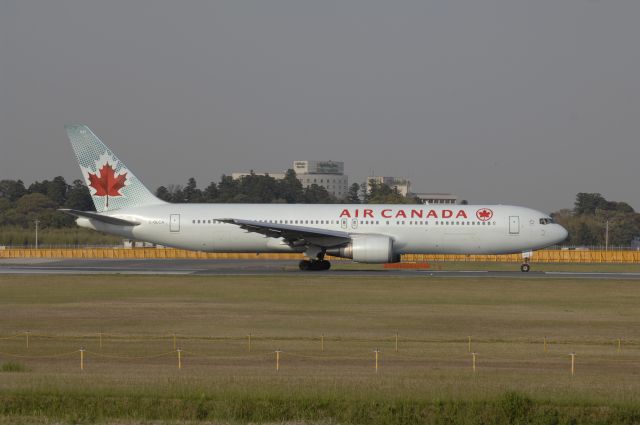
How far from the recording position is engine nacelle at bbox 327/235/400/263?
1984 inches

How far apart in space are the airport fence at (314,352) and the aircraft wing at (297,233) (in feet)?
80.1

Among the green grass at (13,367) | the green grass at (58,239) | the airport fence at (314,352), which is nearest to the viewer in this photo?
the green grass at (13,367)

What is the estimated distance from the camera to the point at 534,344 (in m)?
25.4

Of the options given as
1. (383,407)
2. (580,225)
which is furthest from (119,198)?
(580,225)

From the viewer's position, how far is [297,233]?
168ft

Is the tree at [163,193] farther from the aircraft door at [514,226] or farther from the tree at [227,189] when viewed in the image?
the aircraft door at [514,226]

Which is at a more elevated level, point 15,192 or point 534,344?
point 15,192

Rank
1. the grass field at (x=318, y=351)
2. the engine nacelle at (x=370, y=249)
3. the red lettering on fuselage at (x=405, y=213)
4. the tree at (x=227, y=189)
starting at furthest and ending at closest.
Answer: the tree at (x=227, y=189) → the red lettering on fuselage at (x=405, y=213) → the engine nacelle at (x=370, y=249) → the grass field at (x=318, y=351)

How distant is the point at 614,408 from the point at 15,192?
176645mm

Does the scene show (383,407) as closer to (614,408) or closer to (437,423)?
(437,423)

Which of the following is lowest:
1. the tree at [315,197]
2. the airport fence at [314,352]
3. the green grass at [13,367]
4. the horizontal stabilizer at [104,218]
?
the airport fence at [314,352]

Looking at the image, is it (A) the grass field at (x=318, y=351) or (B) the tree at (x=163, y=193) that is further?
(B) the tree at (x=163, y=193)

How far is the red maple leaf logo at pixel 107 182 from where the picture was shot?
181 feet

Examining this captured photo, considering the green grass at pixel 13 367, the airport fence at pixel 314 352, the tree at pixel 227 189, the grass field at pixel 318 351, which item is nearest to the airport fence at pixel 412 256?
the grass field at pixel 318 351
